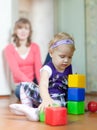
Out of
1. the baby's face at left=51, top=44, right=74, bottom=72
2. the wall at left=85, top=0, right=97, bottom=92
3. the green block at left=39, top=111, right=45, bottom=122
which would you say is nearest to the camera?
the green block at left=39, top=111, right=45, bottom=122

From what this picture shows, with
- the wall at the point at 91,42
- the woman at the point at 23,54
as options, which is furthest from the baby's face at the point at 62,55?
the wall at the point at 91,42

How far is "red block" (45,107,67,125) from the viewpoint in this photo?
1133mm

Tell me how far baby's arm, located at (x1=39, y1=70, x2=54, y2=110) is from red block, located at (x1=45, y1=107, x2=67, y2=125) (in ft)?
0.33

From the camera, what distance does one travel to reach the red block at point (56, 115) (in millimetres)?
1133

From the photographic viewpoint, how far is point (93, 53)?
2.71m

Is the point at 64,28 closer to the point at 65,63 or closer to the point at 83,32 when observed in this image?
the point at 83,32

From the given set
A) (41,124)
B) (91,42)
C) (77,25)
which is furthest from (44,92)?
(77,25)

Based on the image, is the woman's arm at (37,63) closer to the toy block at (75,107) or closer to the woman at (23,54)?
the woman at (23,54)

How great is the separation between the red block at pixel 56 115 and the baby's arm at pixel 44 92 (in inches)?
4.0

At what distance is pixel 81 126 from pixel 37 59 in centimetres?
133

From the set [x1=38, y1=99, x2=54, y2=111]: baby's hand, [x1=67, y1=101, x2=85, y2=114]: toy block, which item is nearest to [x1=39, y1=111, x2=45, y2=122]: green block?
[x1=38, y1=99, x2=54, y2=111]: baby's hand

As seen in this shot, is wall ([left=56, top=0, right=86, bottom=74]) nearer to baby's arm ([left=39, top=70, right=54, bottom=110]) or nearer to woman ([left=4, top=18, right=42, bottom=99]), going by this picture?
woman ([left=4, top=18, right=42, bottom=99])

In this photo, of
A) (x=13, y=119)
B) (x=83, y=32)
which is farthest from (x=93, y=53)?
(x=13, y=119)

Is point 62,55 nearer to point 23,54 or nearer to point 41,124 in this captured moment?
point 41,124
